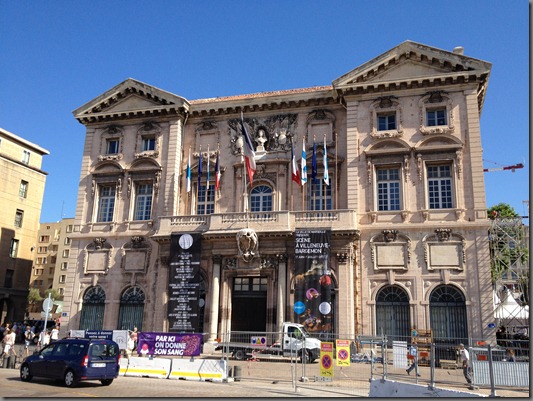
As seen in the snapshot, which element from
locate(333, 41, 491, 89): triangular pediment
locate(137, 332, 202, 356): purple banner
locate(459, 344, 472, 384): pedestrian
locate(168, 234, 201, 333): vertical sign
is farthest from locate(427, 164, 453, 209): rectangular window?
locate(137, 332, 202, 356): purple banner

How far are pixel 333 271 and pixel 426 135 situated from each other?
362 inches

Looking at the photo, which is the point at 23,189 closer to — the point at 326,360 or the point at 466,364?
the point at 326,360

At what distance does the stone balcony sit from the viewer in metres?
27.8

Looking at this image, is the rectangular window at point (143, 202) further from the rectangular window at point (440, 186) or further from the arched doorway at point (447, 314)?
the arched doorway at point (447, 314)

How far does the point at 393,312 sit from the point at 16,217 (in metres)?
36.5

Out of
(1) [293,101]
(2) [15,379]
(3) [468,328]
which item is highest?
(1) [293,101]

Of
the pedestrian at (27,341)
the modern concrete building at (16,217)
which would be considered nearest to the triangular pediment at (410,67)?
the pedestrian at (27,341)

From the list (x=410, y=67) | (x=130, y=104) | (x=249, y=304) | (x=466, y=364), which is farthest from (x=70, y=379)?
(x=410, y=67)

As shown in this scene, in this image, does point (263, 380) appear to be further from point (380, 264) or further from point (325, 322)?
point (380, 264)

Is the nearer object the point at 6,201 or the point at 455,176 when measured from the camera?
the point at 455,176

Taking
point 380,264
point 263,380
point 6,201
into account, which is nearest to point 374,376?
point 263,380

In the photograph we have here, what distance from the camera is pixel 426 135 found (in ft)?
93.5

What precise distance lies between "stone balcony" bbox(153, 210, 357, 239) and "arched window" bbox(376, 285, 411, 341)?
156 inches

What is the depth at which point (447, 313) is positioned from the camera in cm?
2622
